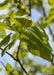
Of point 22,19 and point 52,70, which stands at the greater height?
point 22,19

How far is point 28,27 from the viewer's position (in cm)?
82

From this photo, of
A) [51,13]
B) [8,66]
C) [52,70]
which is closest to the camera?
[8,66]

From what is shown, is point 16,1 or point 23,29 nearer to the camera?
point 23,29

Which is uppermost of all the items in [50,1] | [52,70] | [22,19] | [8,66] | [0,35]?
[22,19]

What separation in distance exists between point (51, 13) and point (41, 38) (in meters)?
0.65

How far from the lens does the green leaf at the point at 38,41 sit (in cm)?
79

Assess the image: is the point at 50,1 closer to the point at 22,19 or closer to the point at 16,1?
the point at 16,1

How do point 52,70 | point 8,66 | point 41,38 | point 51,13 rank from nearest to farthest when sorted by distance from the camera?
point 41,38 < point 8,66 < point 51,13 < point 52,70

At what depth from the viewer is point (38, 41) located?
79cm

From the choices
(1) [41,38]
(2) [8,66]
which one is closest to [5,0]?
(2) [8,66]

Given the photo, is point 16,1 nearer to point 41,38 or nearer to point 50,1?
point 50,1

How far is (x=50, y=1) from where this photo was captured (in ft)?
5.51

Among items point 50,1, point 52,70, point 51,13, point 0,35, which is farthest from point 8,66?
point 52,70

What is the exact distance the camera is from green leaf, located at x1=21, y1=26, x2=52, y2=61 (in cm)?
79
